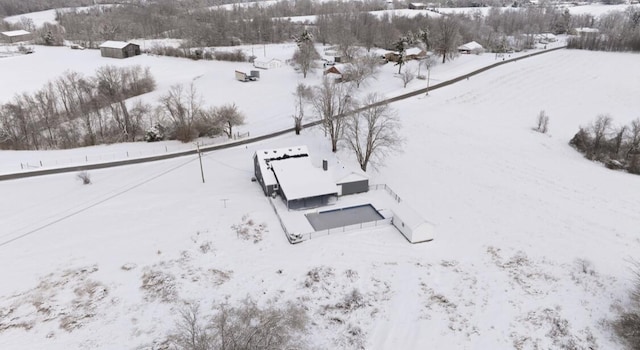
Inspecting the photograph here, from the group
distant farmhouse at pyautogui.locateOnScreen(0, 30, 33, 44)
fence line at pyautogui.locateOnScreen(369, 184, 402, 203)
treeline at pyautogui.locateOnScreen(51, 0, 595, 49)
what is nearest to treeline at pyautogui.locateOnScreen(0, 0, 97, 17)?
treeline at pyautogui.locateOnScreen(51, 0, 595, 49)

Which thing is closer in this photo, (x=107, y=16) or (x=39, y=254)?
(x=39, y=254)

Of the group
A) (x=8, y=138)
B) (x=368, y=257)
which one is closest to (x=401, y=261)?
(x=368, y=257)

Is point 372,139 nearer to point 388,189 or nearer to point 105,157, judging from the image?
point 388,189

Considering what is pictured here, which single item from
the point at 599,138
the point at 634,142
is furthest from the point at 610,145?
the point at 634,142

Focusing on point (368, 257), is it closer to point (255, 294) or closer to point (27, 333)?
point (255, 294)

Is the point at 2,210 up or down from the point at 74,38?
down

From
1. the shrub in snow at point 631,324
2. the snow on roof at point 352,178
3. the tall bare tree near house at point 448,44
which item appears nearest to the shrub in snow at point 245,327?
the snow on roof at point 352,178

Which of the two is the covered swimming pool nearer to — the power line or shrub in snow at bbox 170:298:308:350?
shrub in snow at bbox 170:298:308:350

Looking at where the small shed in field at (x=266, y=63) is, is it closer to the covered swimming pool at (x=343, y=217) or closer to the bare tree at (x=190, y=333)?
the covered swimming pool at (x=343, y=217)
